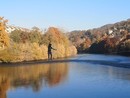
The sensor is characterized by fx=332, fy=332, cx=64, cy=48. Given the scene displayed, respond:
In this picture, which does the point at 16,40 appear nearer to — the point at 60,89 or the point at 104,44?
the point at 60,89

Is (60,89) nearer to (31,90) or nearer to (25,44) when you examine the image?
(31,90)

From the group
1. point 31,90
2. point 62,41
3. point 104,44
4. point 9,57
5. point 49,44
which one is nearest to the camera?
point 31,90

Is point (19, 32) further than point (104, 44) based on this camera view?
No

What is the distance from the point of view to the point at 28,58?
210ft

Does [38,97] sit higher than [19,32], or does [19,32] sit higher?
[19,32]

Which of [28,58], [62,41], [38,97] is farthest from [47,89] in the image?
[62,41]

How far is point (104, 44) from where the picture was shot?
128000mm

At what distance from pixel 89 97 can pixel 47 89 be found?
14.7ft

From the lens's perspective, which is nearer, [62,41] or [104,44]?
[62,41]

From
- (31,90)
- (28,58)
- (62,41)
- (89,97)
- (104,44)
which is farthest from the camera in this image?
(104,44)

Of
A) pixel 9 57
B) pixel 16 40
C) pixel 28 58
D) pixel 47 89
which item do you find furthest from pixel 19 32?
pixel 47 89

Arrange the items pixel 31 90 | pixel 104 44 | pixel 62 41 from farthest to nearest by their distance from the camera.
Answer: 1. pixel 104 44
2. pixel 62 41
3. pixel 31 90

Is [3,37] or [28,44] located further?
[28,44]

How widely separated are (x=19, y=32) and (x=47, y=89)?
1958 inches
